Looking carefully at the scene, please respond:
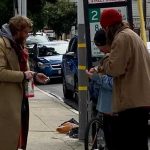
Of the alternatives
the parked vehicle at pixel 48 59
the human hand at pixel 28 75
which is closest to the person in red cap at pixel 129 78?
the human hand at pixel 28 75

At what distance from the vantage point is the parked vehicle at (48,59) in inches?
834

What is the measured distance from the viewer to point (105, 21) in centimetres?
545

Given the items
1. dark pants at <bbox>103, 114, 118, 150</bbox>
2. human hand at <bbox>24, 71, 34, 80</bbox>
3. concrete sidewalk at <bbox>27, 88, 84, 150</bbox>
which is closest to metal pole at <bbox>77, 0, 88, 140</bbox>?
concrete sidewalk at <bbox>27, 88, 84, 150</bbox>

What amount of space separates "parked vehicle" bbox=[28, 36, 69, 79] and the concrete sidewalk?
4683 mm

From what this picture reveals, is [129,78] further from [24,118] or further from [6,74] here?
[24,118]

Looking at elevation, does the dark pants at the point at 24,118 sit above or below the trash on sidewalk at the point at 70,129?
above

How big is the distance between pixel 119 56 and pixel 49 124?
5839 millimetres

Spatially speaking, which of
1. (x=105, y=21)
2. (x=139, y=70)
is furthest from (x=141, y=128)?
(x=105, y=21)

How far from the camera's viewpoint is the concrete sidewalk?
858 centimetres

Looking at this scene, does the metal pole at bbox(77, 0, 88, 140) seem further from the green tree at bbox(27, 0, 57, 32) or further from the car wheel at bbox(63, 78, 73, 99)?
the green tree at bbox(27, 0, 57, 32)

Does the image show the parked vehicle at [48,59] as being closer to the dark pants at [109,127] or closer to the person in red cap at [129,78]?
the dark pants at [109,127]

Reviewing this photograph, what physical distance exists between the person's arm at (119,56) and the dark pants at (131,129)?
1.34ft

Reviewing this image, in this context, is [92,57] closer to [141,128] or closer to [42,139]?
[42,139]

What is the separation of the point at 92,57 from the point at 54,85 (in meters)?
12.9
